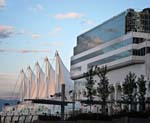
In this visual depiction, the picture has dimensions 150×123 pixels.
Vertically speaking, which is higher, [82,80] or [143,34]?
[143,34]

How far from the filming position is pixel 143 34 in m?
99.8

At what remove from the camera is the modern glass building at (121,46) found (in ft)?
309

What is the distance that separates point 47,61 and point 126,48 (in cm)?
3657

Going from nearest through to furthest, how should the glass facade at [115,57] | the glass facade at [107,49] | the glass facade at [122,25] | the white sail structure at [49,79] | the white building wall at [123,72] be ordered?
the white building wall at [123,72]
the glass facade at [115,57]
the glass facade at [107,49]
the glass facade at [122,25]
the white sail structure at [49,79]

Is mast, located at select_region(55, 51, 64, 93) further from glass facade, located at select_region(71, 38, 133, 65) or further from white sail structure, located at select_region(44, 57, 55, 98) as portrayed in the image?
glass facade, located at select_region(71, 38, 133, 65)

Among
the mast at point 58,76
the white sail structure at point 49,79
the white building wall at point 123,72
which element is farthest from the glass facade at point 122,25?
the white sail structure at point 49,79

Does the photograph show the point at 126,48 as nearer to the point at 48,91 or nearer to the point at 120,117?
the point at 48,91

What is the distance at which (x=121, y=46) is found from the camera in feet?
326

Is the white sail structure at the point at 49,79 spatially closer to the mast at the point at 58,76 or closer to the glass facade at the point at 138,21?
the mast at the point at 58,76

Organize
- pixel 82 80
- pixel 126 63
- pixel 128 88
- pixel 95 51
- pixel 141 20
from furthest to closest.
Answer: pixel 82 80 → pixel 95 51 → pixel 141 20 → pixel 126 63 → pixel 128 88

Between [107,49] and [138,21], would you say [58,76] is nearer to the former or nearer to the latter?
[107,49]

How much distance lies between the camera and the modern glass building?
9406 centimetres

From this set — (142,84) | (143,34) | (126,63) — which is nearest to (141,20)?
(143,34)

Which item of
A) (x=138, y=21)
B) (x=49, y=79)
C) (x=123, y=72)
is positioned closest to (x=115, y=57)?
(x=123, y=72)
